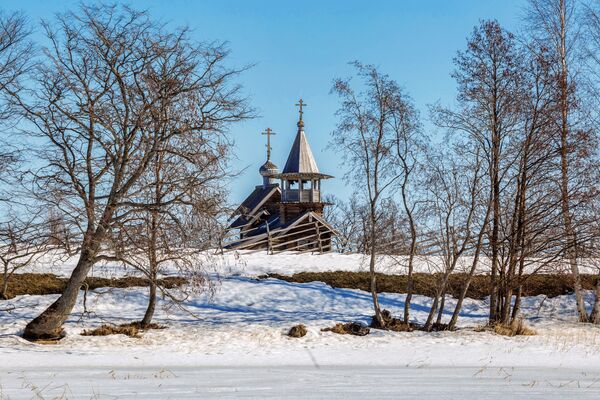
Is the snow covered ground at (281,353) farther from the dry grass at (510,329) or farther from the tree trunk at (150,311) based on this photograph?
the tree trunk at (150,311)

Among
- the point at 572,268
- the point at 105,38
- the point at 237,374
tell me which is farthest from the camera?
the point at 572,268

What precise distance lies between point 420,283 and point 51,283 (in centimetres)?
1058

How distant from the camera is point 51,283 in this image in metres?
19.0

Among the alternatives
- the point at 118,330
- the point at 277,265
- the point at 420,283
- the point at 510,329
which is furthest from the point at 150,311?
the point at 510,329

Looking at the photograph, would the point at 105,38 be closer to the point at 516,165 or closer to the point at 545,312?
the point at 516,165

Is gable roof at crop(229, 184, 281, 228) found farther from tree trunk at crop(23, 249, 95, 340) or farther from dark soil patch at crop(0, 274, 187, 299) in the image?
tree trunk at crop(23, 249, 95, 340)

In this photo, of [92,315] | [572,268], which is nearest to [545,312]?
[572,268]

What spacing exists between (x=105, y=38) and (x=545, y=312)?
1400 cm

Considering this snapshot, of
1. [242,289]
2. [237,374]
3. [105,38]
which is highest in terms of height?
[105,38]

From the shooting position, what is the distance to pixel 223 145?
49.2 ft

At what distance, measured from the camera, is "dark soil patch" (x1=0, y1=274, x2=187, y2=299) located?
18.3 m

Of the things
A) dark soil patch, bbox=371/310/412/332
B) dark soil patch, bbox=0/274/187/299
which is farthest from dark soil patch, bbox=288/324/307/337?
dark soil patch, bbox=0/274/187/299

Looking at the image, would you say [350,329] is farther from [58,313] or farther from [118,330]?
[58,313]

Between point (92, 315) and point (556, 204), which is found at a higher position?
point (556, 204)
